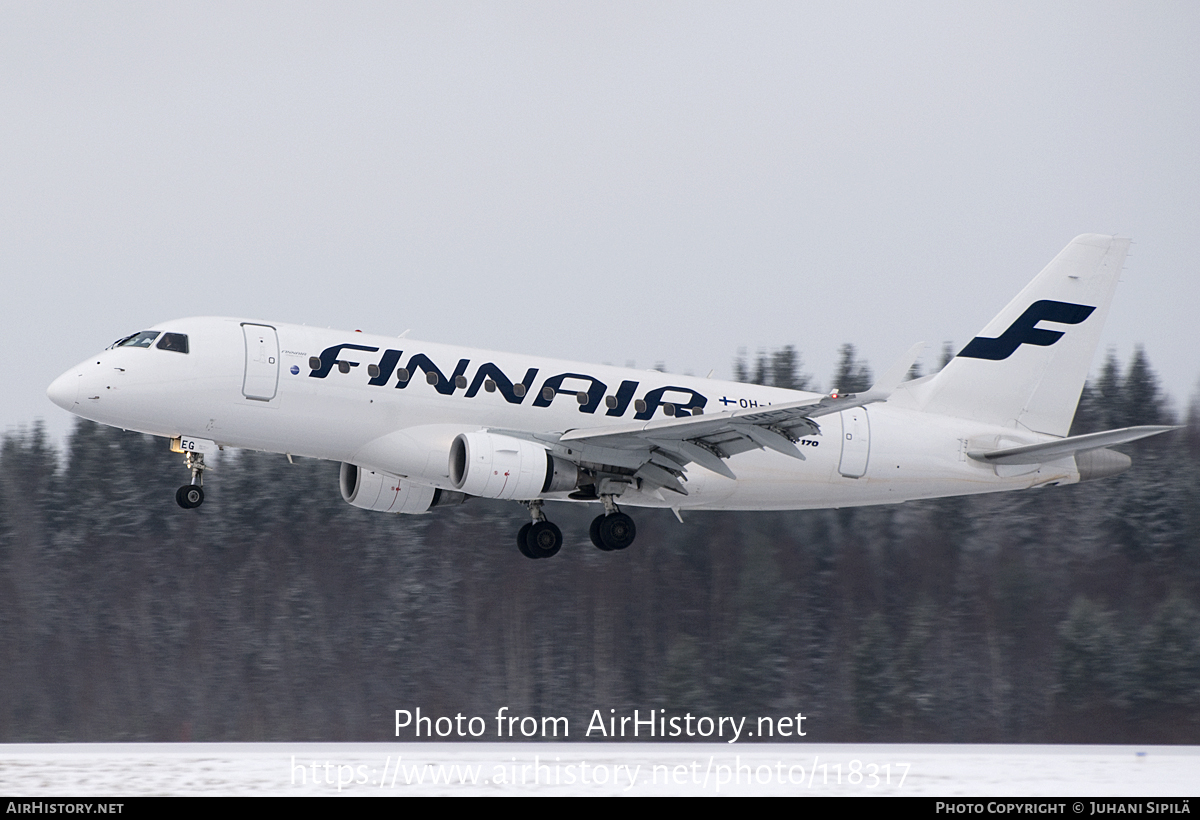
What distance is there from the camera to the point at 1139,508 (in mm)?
66375

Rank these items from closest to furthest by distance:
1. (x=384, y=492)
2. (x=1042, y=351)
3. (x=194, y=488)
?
(x=194, y=488) → (x=384, y=492) → (x=1042, y=351)

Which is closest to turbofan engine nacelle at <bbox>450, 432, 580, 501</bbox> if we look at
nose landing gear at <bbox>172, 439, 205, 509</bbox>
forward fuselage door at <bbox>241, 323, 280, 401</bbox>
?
forward fuselage door at <bbox>241, 323, 280, 401</bbox>

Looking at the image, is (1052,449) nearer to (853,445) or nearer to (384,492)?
(853,445)

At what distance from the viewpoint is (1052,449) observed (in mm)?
31688

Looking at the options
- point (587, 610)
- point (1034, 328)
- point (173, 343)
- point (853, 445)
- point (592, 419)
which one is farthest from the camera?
point (587, 610)

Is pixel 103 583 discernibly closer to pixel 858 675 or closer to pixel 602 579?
pixel 602 579

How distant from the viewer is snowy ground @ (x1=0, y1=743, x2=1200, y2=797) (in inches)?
901

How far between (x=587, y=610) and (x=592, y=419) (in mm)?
42881

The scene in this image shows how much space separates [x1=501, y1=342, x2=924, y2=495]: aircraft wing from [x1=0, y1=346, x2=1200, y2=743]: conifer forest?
29.5 metres

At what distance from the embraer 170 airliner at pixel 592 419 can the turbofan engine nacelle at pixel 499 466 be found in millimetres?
42

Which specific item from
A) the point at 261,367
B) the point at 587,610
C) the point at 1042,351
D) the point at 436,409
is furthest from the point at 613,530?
the point at 587,610

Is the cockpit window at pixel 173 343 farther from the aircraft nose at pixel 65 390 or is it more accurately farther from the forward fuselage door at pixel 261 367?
the aircraft nose at pixel 65 390

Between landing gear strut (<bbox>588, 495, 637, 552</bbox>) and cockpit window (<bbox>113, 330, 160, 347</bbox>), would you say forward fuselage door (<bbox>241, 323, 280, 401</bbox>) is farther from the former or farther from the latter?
landing gear strut (<bbox>588, 495, 637, 552</bbox>)

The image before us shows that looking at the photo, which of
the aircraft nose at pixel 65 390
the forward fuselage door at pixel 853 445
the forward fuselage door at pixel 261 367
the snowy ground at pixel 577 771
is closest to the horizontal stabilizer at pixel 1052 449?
the forward fuselage door at pixel 853 445
